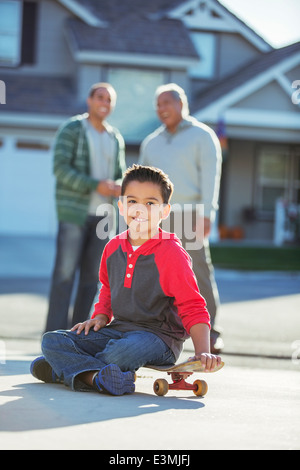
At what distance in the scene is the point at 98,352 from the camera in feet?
14.6

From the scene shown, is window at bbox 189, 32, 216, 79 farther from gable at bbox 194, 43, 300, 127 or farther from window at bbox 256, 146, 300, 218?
window at bbox 256, 146, 300, 218

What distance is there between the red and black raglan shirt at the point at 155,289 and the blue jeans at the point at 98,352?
8cm

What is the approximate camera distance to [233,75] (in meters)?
24.7

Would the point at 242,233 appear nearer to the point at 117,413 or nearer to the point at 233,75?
the point at 233,75

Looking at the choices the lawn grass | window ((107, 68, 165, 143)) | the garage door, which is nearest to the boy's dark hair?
the lawn grass

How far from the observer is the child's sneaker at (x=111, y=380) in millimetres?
4082

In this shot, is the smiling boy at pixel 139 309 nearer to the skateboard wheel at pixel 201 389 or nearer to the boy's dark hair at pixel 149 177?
the boy's dark hair at pixel 149 177

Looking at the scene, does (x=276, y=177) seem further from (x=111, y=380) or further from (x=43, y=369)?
(x=111, y=380)

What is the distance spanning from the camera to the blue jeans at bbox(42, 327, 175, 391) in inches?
167

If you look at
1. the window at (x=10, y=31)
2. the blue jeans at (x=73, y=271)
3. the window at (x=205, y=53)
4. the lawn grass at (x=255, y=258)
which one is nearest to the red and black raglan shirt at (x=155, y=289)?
the blue jeans at (x=73, y=271)

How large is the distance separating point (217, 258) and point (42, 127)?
707 cm

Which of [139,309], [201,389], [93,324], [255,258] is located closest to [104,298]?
[93,324]

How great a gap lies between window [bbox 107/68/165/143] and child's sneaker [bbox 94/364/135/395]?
748 inches
